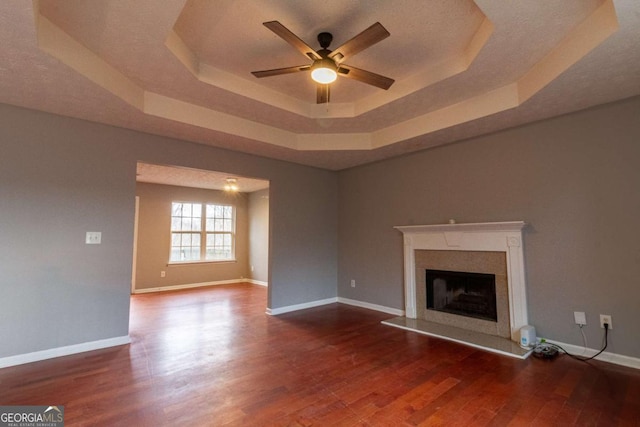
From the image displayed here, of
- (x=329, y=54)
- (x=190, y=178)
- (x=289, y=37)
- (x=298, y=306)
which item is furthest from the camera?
(x=190, y=178)

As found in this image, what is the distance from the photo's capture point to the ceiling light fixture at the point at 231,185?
6.52 m

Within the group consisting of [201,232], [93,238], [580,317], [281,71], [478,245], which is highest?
[281,71]

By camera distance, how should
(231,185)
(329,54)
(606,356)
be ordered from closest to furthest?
1. (329,54)
2. (606,356)
3. (231,185)

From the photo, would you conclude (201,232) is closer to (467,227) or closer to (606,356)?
(467,227)

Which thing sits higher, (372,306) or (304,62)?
(304,62)

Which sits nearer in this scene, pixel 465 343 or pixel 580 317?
pixel 580 317

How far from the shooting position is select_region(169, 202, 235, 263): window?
7.31 metres

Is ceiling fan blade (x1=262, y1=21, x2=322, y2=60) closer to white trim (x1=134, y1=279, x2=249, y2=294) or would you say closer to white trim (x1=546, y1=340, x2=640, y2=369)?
white trim (x1=546, y1=340, x2=640, y2=369)

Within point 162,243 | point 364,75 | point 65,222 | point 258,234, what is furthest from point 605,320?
point 162,243

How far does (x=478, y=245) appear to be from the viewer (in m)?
3.75

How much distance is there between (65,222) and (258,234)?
488 centimetres

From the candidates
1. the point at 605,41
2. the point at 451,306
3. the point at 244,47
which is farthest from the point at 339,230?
the point at 605,41

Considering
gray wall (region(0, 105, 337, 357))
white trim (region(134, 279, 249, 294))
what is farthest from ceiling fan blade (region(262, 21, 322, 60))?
white trim (region(134, 279, 249, 294))

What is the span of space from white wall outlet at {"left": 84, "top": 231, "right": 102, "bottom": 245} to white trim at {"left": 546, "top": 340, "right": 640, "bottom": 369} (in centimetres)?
499
